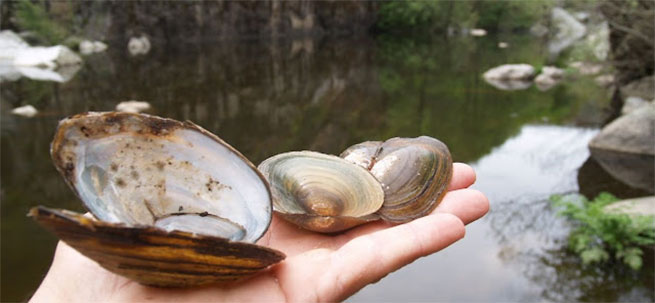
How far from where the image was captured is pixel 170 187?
1.97 m

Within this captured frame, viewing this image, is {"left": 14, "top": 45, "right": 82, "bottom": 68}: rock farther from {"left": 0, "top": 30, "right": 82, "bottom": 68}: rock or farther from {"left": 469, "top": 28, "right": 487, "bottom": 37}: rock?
{"left": 469, "top": 28, "right": 487, "bottom": 37}: rock

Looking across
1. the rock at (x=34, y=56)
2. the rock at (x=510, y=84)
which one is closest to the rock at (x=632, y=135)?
the rock at (x=510, y=84)

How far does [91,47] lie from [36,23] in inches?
90.3

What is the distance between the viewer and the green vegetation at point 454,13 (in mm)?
37625

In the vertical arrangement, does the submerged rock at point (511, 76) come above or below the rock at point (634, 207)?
below

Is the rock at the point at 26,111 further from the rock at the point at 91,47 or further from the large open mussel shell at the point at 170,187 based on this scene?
the rock at the point at 91,47

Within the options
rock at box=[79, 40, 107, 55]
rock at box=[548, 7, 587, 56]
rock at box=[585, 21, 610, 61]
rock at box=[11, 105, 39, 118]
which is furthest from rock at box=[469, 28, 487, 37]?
rock at box=[11, 105, 39, 118]

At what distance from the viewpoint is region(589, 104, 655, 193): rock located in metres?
7.43

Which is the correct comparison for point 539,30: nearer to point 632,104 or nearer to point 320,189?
point 632,104

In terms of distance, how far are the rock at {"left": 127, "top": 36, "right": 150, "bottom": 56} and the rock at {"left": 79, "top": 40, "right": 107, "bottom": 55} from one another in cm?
116

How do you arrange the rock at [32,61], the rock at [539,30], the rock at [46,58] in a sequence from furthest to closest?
1. the rock at [539,30]
2. the rock at [46,58]
3. the rock at [32,61]

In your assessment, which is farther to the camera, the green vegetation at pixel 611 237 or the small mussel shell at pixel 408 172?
the green vegetation at pixel 611 237

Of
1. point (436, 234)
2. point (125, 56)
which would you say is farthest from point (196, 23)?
point (436, 234)

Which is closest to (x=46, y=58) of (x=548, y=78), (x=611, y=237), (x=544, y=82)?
(x=544, y=82)
